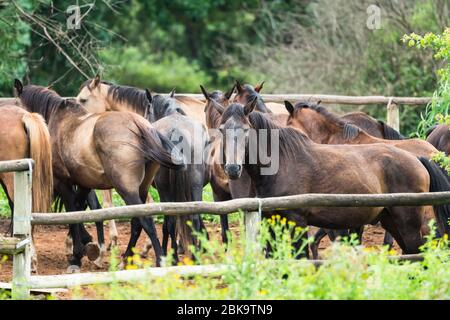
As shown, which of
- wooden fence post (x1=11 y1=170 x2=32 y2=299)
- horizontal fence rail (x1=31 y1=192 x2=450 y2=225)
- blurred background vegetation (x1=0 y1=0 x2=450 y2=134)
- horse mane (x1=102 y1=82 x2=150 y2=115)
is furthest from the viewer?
blurred background vegetation (x1=0 y1=0 x2=450 y2=134)

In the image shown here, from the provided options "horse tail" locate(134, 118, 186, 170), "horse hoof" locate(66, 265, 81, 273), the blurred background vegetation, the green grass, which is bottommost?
"horse hoof" locate(66, 265, 81, 273)

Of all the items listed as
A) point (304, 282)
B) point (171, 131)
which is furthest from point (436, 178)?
point (304, 282)

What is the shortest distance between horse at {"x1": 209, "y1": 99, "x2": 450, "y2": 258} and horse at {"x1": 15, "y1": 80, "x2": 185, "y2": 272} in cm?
113

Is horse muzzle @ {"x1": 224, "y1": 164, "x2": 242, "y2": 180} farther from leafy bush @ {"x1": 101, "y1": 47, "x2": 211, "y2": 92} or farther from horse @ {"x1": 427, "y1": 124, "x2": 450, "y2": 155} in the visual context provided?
leafy bush @ {"x1": 101, "y1": 47, "x2": 211, "y2": 92}

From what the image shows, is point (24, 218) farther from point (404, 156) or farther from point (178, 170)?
point (404, 156)

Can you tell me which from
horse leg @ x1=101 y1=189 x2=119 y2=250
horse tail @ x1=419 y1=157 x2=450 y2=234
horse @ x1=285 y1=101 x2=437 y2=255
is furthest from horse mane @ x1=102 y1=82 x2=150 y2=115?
horse tail @ x1=419 y1=157 x2=450 y2=234

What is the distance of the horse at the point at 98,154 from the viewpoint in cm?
913

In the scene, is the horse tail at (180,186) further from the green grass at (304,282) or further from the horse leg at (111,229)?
the green grass at (304,282)

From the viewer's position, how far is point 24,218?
7.08 metres

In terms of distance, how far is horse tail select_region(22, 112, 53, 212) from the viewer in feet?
28.3

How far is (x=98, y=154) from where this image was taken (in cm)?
941

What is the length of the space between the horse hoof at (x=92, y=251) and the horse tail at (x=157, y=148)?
1108 millimetres

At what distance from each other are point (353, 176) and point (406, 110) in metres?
8.99
